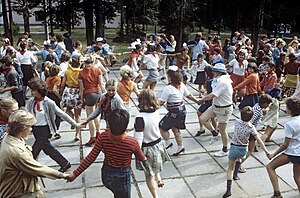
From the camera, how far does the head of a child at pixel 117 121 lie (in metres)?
3.41

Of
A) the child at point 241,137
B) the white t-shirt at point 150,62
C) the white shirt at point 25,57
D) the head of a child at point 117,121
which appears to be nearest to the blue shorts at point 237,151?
the child at point 241,137

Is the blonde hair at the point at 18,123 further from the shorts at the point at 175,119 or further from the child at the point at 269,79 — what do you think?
the child at the point at 269,79

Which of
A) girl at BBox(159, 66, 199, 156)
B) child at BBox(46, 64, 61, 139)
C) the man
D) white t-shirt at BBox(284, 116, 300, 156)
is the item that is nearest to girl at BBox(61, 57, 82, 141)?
child at BBox(46, 64, 61, 139)

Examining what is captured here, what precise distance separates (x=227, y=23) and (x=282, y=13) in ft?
13.2

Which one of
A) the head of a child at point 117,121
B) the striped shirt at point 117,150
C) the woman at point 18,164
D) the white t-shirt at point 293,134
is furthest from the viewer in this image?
the white t-shirt at point 293,134

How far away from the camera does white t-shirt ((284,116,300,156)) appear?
4383 millimetres

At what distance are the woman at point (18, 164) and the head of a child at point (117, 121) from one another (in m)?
0.73

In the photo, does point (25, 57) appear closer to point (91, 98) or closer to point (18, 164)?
point (91, 98)

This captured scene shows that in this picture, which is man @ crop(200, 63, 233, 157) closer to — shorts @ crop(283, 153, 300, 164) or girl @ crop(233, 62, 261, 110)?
girl @ crop(233, 62, 261, 110)

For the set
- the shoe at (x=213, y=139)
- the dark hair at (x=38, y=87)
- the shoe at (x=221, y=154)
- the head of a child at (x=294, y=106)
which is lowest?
the shoe at (x=221, y=154)

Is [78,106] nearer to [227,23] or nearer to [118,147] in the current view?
[118,147]

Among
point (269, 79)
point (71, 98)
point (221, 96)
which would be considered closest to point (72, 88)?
point (71, 98)

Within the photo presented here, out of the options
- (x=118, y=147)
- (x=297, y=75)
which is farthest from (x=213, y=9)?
(x=118, y=147)

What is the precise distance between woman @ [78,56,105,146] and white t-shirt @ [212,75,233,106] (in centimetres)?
223
